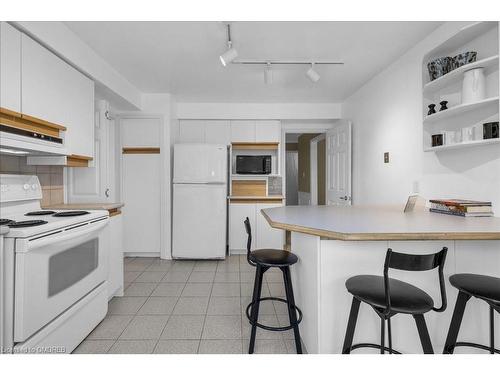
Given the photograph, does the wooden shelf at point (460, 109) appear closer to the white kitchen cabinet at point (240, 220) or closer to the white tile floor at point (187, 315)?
the white tile floor at point (187, 315)

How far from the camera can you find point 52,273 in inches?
63.6

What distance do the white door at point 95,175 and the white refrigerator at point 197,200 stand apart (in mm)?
1034

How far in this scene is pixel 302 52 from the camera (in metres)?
2.67

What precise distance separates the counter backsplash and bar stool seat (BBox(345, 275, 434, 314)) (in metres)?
2.51

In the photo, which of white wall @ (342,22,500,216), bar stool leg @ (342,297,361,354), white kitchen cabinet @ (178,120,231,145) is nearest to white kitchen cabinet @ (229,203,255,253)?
white kitchen cabinet @ (178,120,231,145)

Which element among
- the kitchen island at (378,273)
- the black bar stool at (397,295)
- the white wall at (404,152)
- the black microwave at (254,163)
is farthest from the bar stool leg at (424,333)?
the black microwave at (254,163)

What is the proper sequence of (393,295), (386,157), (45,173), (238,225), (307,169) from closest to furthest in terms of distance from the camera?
(393,295), (45,173), (386,157), (238,225), (307,169)

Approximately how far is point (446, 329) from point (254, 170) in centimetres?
324

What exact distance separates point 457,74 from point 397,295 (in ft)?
5.29

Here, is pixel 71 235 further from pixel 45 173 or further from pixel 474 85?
pixel 474 85

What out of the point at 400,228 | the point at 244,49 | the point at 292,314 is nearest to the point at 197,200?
the point at 244,49
